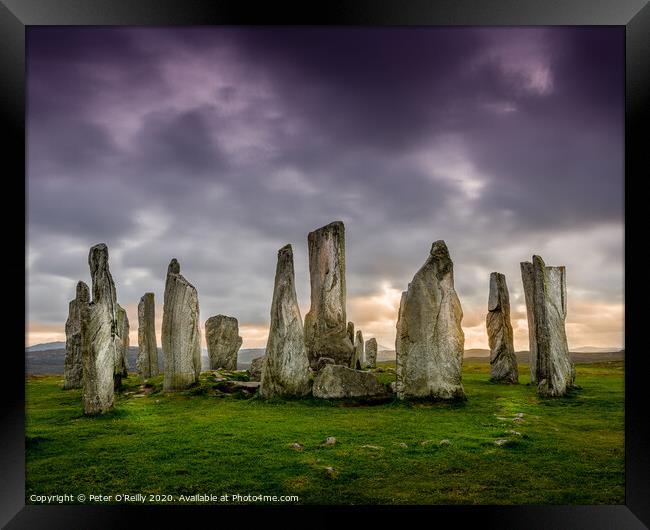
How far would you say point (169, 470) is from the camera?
825cm

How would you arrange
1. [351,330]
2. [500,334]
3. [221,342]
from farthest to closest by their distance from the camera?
[221,342], [351,330], [500,334]

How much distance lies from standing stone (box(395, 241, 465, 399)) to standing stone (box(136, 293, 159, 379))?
37.6 feet

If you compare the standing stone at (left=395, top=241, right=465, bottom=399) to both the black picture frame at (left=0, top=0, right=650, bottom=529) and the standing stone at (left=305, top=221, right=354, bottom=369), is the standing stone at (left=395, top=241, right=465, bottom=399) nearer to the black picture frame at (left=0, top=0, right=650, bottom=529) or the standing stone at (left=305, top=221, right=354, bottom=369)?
the standing stone at (left=305, top=221, right=354, bottom=369)

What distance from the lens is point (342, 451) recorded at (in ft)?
29.4

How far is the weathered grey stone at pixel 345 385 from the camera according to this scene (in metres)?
13.7

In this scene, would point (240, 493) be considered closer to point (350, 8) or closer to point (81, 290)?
point (350, 8)

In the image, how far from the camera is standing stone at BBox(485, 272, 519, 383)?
19016 millimetres

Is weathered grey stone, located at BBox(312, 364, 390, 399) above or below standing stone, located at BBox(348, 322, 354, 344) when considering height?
below

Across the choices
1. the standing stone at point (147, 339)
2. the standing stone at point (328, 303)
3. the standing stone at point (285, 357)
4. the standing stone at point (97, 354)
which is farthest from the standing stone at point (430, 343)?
the standing stone at point (147, 339)

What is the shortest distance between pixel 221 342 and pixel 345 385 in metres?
10.3

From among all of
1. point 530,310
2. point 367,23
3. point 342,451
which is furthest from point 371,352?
point 367,23

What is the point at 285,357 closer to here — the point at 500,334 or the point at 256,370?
the point at 256,370

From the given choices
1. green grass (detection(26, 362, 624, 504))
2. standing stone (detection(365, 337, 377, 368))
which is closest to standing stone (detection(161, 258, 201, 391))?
green grass (detection(26, 362, 624, 504))

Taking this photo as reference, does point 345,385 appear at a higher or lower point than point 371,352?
higher
